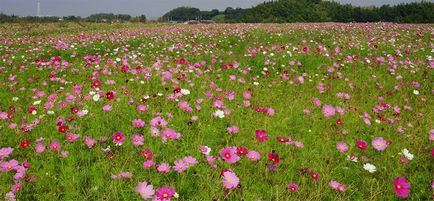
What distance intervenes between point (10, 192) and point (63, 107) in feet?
6.32

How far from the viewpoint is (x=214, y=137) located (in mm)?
3643

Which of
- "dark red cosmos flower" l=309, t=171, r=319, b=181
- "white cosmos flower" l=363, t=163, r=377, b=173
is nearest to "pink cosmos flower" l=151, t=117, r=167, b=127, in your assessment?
"dark red cosmos flower" l=309, t=171, r=319, b=181

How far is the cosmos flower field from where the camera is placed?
271cm

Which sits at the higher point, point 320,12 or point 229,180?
point 320,12

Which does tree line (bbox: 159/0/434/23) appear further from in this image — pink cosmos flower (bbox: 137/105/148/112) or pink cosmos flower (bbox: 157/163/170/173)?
pink cosmos flower (bbox: 157/163/170/173)

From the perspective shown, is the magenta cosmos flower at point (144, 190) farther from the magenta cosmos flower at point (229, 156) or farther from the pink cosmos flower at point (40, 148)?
the pink cosmos flower at point (40, 148)

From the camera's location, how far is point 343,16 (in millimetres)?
57812

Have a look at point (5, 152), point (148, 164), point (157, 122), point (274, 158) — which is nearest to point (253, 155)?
point (274, 158)

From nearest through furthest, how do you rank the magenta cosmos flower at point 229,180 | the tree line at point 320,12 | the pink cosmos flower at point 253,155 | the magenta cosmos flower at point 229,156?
the magenta cosmos flower at point 229,180
the magenta cosmos flower at point 229,156
the pink cosmos flower at point 253,155
the tree line at point 320,12

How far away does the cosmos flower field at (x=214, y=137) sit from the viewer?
2713 millimetres

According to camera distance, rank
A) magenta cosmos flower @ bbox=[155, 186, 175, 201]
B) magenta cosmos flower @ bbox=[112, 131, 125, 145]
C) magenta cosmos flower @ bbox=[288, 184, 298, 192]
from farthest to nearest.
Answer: magenta cosmos flower @ bbox=[112, 131, 125, 145] → magenta cosmos flower @ bbox=[288, 184, 298, 192] → magenta cosmos flower @ bbox=[155, 186, 175, 201]

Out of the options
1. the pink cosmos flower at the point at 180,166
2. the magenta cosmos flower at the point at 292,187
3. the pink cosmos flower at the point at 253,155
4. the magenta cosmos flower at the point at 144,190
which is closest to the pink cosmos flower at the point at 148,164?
the pink cosmos flower at the point at 180,166

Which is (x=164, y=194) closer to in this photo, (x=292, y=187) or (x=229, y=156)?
(x=229, y=156)

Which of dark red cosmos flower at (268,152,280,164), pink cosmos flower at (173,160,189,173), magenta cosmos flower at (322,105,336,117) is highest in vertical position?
magenta cosmos flower at (322,105,336,117)
